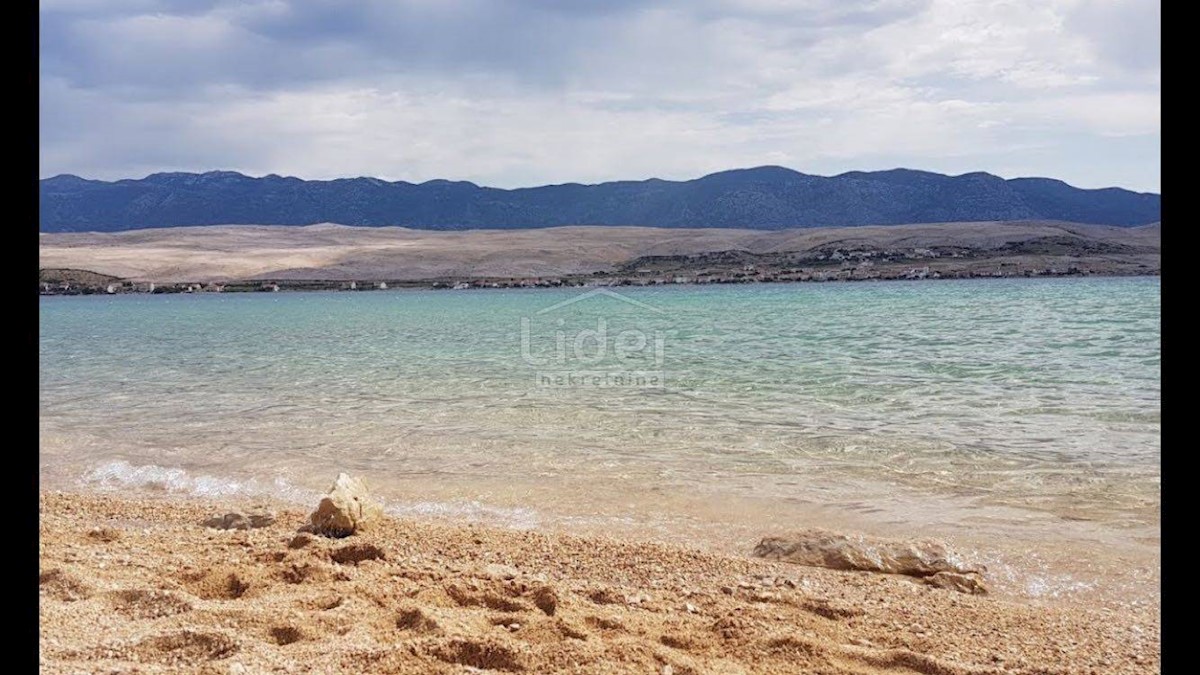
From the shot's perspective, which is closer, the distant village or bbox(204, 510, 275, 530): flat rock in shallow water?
bbox(204, 510, 275, 530): flat rock in shallow water

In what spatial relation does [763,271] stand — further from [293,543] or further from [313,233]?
[313,233]

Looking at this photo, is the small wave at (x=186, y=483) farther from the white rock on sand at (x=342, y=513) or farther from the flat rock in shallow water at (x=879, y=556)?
the flat rock in shallow water at (x=879, y=556)

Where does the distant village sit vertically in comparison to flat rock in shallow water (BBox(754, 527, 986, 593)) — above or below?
above

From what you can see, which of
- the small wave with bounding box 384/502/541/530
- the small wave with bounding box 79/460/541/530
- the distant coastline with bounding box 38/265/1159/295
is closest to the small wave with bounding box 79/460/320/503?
the small wave with bounding box 79/460/541/530

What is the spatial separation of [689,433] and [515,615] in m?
6.36

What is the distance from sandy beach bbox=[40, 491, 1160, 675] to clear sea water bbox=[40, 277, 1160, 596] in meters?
1.01

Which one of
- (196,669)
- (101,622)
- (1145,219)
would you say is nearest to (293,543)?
(101,622)

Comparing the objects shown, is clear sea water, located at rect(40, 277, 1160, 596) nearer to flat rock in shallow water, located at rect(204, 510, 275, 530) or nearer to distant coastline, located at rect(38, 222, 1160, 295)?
flat rock in shallow water, located at rect(204, 510, 275, 530)

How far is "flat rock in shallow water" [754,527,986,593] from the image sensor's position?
5.00 m

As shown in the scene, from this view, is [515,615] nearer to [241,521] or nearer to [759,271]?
[241,521]

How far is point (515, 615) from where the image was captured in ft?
12.9

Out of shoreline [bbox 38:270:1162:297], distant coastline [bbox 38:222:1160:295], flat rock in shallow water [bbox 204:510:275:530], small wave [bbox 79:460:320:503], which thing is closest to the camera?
flat rock in shallow water [bbox 204:510:275:530]

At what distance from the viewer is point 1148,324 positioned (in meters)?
23.9

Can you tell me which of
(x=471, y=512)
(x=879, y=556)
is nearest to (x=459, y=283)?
(x=471, y=512)
